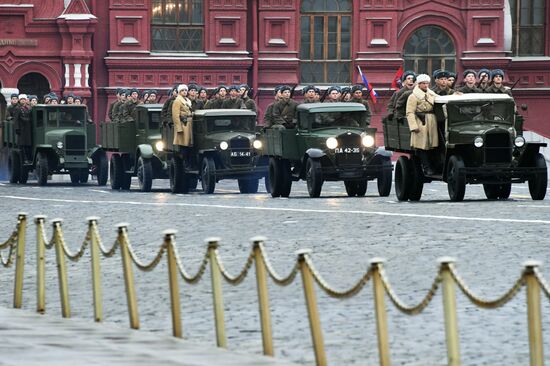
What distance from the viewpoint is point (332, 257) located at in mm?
16969

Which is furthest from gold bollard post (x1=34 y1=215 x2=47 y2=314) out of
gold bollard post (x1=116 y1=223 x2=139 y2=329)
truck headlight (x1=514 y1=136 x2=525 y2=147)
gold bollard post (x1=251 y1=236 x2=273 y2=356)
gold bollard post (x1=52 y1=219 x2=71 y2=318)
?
truck headlight (x1=514 y1=136 x2=525 y2=147)

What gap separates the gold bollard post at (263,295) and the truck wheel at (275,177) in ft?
62.3

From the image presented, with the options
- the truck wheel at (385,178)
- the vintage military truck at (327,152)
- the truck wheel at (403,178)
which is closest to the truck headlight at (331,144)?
the vintage military truck at (327,152)

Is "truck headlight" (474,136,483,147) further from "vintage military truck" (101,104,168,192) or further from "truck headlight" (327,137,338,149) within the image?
"vintage military truck" (101,104,168,192)

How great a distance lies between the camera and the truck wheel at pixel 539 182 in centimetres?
2572

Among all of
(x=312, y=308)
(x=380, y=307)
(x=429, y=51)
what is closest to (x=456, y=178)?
(x=312, y=308)

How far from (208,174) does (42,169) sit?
6502mm

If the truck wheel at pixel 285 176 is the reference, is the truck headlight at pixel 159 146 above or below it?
above

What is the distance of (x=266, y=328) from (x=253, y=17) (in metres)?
36.8

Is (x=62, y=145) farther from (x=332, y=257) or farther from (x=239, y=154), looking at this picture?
(x=332, y=257)

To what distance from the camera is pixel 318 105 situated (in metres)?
29.2

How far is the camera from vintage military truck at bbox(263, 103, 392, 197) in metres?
28.2

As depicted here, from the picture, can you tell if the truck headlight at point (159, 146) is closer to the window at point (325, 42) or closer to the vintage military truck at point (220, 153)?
the vintage military truck at point (220, 153)

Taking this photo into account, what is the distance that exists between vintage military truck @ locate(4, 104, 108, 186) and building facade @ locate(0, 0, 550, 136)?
8507 mm
